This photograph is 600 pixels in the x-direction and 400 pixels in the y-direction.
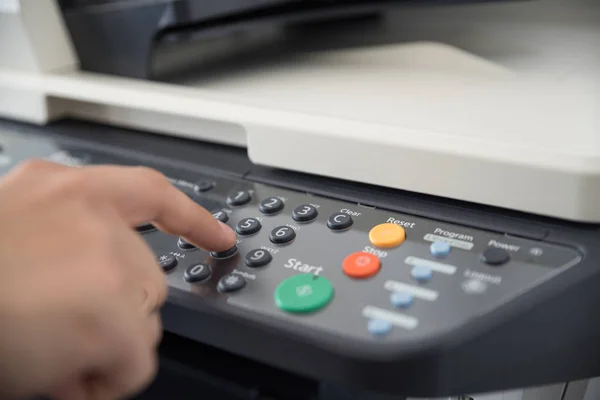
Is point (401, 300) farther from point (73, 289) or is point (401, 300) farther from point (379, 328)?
point (73, 289)

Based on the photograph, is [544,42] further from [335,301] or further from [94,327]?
[94,327]

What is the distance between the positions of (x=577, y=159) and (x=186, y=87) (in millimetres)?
339

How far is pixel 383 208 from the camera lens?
433 millimetres

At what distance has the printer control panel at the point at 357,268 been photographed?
0.34 m

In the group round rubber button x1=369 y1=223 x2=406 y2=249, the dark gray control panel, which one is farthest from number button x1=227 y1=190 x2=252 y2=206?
round rubber button x1=369 y1=223 x2=406 y2=249

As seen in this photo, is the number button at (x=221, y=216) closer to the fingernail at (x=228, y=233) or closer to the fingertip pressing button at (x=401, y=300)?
the fingernail at (x=228, y=233)

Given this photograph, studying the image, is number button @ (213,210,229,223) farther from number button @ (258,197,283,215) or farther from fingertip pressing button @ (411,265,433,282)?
→ fingertip pressing button @ (411,265,433,282)

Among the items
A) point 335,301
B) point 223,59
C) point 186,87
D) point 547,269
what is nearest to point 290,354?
point 335,301

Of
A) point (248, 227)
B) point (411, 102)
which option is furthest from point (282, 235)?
point (411, 102)

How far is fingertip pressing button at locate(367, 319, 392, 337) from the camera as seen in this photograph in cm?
32

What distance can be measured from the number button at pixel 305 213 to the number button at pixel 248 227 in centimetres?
3

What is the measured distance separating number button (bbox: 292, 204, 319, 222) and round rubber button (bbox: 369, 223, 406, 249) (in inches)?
1.8

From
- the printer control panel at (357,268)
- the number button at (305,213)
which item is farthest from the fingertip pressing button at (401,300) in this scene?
the number button at (305,213)

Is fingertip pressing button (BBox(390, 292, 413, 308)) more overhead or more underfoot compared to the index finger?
more underfoot
